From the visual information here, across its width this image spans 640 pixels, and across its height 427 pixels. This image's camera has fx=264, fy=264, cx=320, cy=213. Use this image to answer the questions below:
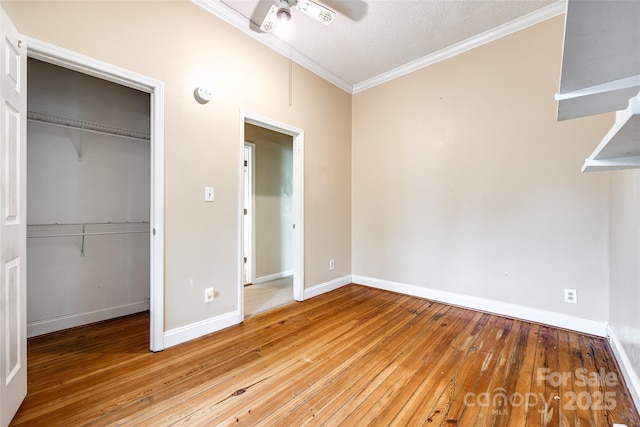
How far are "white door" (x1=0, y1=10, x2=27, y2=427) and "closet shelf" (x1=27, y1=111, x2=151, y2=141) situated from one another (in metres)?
1.05

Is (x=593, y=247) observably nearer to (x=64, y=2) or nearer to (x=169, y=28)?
(x=169, y=28)

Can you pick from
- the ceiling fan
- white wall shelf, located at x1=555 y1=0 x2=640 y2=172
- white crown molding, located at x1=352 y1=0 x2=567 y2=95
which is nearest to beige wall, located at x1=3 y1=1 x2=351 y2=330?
the ceiling fan

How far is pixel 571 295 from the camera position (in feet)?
7.55

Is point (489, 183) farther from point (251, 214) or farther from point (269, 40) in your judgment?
point (251, 214)

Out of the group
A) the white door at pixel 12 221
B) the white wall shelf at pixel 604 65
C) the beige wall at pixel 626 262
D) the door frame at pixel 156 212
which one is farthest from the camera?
the door frame at pixel 156 212

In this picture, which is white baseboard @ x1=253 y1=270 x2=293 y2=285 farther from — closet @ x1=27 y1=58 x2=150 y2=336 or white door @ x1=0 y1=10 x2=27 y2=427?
white door @ x1=0 y1=10 x2=27 y2=427

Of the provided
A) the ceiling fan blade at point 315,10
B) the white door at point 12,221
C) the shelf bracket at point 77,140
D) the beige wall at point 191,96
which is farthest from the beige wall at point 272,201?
the white door at point 12,221

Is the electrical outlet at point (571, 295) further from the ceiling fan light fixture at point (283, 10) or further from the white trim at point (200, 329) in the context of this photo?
the ceiling fan light fixture at point (283, 10)

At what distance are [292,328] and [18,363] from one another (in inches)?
66.4

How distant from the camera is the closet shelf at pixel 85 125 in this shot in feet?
7.29

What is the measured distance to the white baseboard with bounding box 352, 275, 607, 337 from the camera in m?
2.23

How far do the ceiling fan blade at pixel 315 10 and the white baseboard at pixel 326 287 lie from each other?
8.87 ft

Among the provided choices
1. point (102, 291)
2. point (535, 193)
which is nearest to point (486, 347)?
point (535, 193)

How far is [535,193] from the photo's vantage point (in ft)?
8.11
